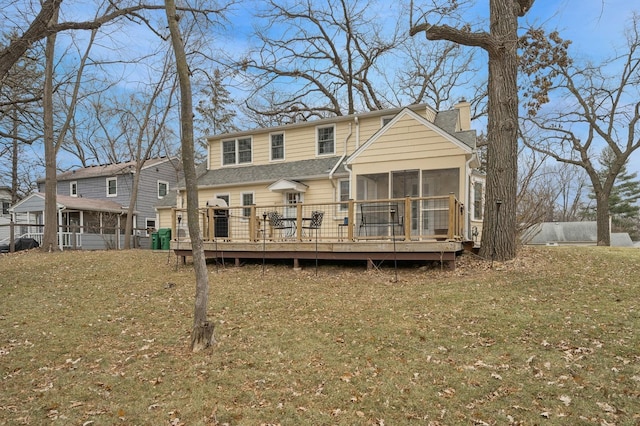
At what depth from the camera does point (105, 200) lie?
24812 millimetres

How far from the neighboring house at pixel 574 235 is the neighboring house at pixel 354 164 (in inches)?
546

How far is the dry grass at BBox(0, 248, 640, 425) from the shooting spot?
141 inches

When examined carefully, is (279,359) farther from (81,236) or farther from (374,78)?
(374,78)

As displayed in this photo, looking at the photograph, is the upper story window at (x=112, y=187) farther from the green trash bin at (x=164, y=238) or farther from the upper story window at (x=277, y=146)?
the upper story window at (x=277, y=146)

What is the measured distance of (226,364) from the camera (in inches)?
180

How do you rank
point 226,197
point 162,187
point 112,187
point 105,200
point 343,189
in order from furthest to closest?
1. point 162,187
2. point 112,187
3. point 105,200
4. point 226,197
5. point 343,189

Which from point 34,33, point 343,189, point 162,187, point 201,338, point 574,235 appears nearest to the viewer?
point 201,338

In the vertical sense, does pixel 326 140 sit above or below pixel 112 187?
above

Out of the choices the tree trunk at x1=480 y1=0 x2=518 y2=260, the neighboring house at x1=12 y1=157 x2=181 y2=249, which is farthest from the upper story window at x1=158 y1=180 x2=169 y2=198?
the tree trunk at x1=480 y1=0 x2=518 y2=260

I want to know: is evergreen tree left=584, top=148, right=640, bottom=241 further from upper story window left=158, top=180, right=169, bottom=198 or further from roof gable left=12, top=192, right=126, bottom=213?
roof gable left=12, top=192, right=126, bottom=213

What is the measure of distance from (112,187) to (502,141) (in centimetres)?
2429

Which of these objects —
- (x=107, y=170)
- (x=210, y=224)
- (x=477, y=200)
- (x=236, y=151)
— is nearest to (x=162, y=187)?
(x=107, y=170)

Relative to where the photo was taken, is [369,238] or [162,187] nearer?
[369,238]

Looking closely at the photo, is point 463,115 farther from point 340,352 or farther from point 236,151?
point 340,352
